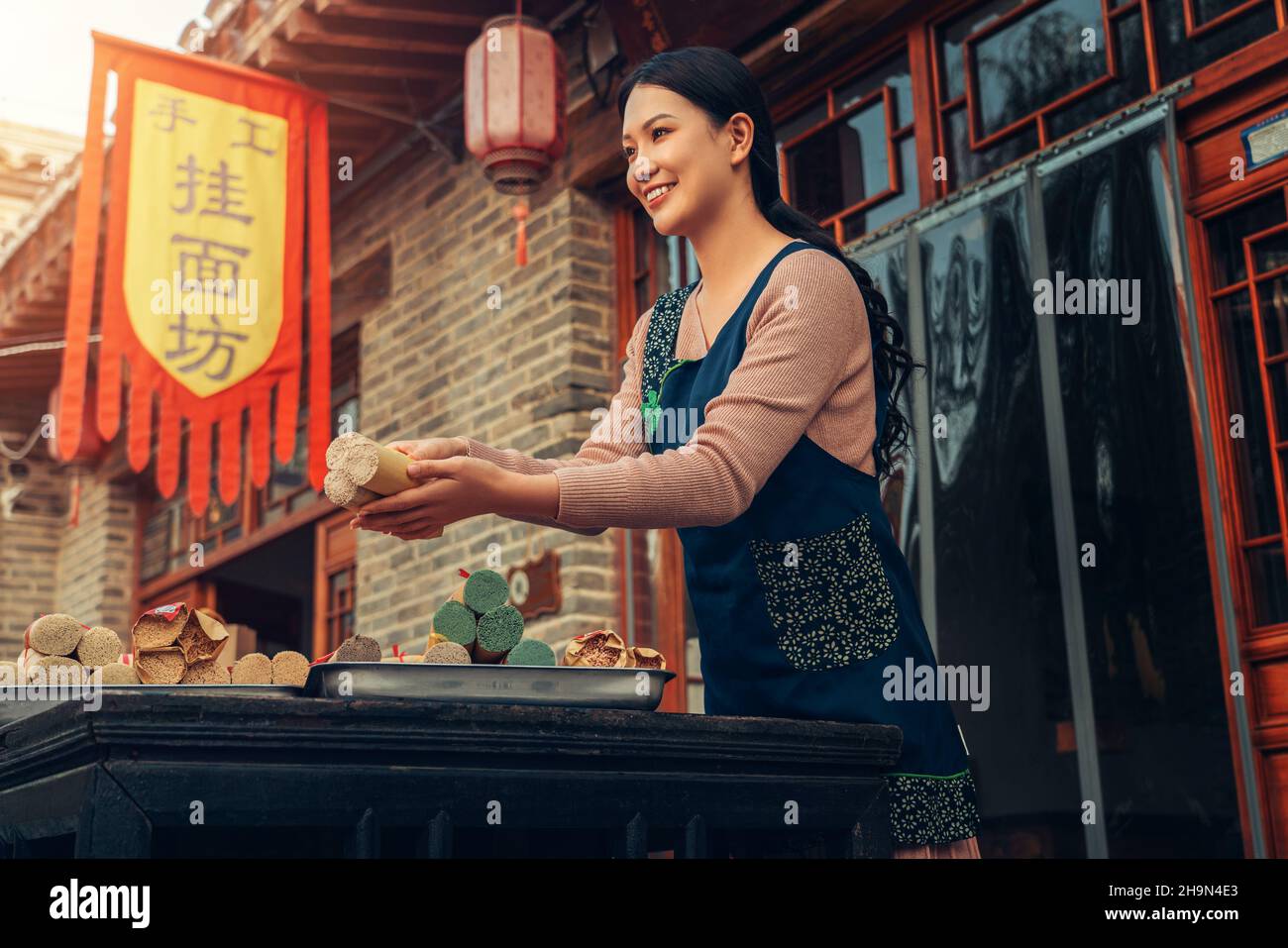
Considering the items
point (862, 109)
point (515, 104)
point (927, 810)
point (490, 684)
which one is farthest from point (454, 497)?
point (515, 104)

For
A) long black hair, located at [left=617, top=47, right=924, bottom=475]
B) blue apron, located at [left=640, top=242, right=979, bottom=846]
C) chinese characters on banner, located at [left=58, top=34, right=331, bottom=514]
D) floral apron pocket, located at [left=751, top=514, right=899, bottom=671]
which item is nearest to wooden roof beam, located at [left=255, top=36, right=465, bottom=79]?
chinese characters on banner, located at [left=58, top=34, right=331, bottom=514]

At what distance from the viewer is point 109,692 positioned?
1225 millimetres

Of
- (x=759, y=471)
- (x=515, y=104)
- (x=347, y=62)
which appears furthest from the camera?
(x=347, y=62)

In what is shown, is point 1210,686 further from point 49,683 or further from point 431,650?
point 49,683

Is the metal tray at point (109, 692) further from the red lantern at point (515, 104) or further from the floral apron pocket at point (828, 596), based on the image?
the red lantern at point (515, 104)

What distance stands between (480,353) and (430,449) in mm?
4937

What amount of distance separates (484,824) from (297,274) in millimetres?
4883

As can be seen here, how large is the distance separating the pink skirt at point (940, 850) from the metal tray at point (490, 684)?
0.35 m

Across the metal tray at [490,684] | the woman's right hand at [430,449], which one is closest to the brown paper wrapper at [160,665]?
the metal tray at [490,684]

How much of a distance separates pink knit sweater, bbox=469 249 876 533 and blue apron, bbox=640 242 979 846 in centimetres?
5

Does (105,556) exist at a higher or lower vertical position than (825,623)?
higher

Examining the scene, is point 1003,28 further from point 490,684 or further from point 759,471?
point 490,684

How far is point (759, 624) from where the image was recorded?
1651 millimetres

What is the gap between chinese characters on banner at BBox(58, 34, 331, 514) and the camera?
5531 millimetres
